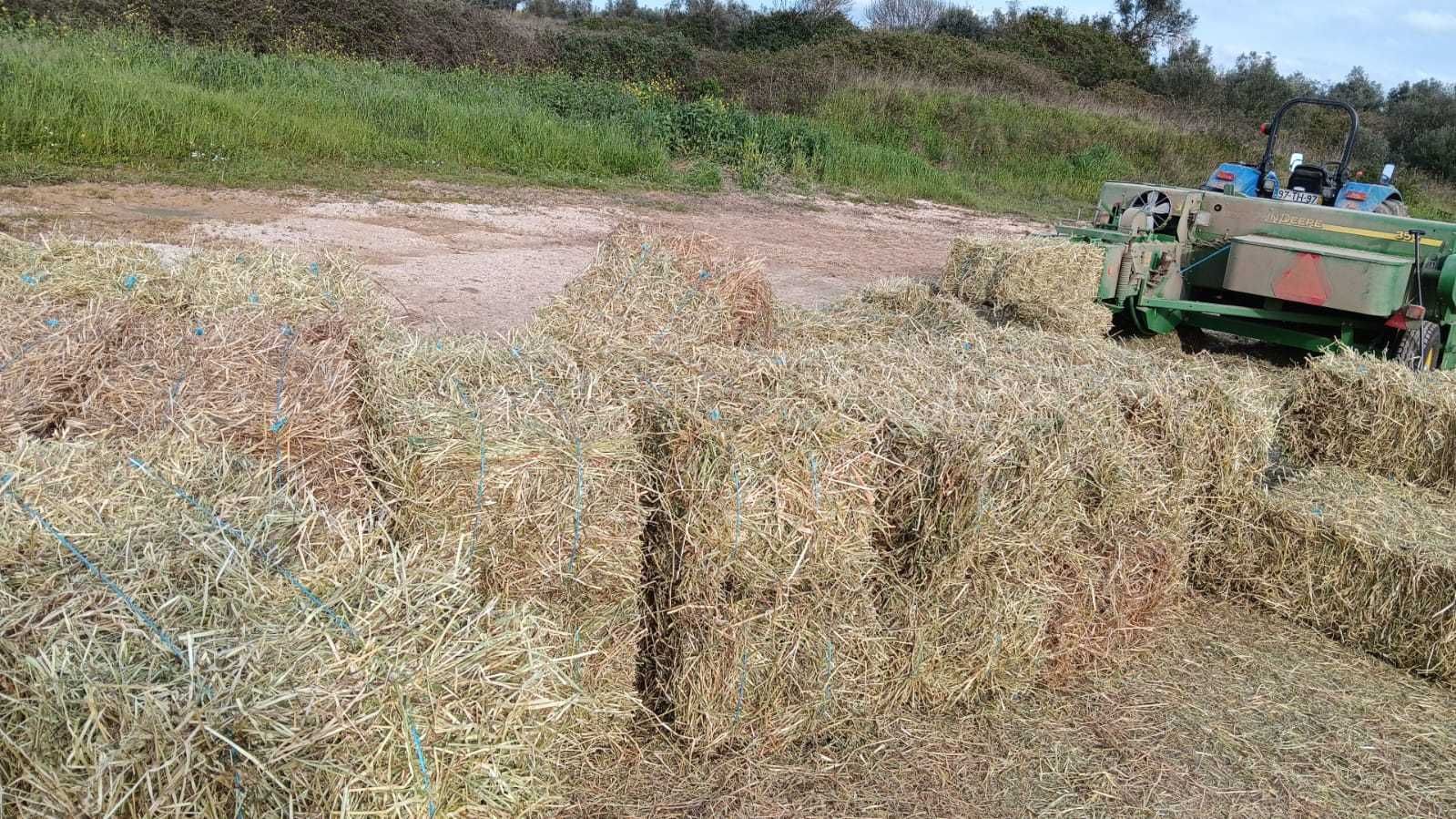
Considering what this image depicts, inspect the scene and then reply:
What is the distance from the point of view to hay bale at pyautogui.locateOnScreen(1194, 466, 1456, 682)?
4.45 metres

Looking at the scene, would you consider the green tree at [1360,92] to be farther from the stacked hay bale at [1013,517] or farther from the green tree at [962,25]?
the stacked hay bale at [1013,517]

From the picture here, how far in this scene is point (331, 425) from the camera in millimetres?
3623

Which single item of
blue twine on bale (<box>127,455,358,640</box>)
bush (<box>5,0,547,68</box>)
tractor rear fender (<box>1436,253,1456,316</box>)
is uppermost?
bush (<box>5,0,547,68</box>)

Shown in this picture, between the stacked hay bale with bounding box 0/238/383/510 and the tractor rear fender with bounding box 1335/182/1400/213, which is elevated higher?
the tractor rear fender with bounding box 1335/182/1400/213

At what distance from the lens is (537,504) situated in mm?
3170

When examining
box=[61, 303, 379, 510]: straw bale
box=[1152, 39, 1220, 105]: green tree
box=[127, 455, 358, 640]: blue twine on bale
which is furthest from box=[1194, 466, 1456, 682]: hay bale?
box=[1152, 39, 1220, 105]: green tree

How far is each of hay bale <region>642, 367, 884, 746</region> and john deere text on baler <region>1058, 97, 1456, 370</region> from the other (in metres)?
5.77

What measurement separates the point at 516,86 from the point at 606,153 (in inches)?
160

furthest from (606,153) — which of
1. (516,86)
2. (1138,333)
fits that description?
(1138,333)

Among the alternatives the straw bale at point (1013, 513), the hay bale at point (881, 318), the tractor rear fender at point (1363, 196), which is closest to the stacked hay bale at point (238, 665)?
the straw bale at point (1013, 513)

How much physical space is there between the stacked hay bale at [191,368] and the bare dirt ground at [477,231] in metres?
2.40

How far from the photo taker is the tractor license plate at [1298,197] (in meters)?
9.41

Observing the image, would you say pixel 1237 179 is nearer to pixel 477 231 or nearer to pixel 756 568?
pixel 477 231

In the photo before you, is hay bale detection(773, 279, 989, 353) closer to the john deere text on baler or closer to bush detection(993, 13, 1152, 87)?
the john deere text on baler
